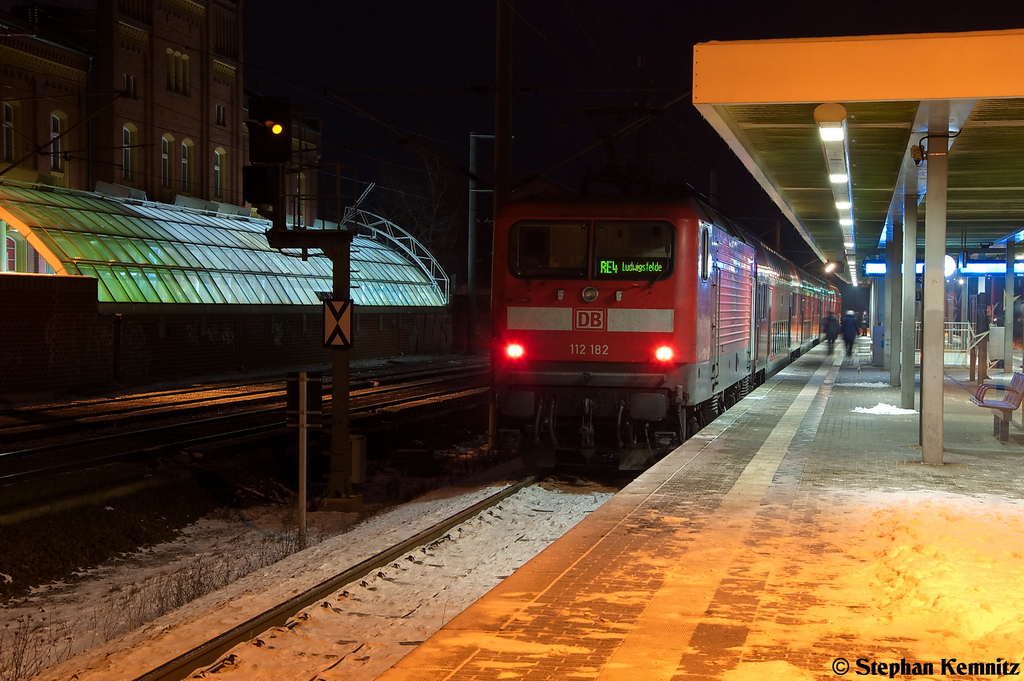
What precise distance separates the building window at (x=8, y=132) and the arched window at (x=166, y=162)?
5.90m

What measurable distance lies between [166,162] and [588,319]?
2643 centimetres

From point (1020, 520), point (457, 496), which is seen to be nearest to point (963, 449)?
point (1020, 520)

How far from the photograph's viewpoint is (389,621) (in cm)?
670

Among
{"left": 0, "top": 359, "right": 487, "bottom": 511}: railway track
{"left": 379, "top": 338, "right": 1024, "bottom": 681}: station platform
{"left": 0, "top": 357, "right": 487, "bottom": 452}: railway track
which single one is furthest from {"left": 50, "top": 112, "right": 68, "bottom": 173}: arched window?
{"left": 379, "top": 338, "right": 1024, "bottom": 681}: station platform

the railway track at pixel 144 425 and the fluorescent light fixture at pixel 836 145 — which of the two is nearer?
the fluorescent light fixture at pixel 836 145

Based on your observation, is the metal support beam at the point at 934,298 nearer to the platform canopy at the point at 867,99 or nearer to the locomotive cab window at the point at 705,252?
the platform canopy at the point at 867,99

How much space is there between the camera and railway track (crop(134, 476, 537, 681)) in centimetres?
557

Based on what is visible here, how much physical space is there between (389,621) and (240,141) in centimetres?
3442

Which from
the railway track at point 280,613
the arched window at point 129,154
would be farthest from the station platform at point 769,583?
the arched window at point 129,154

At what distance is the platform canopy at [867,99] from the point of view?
835 centimetres

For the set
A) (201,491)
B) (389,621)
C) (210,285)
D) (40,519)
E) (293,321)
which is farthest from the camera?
(293,321)

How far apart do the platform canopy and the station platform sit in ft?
10.8

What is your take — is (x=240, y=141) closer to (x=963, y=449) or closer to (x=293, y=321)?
(x=293, y=321)

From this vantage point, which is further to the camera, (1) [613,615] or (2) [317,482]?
(2) [317,482]
